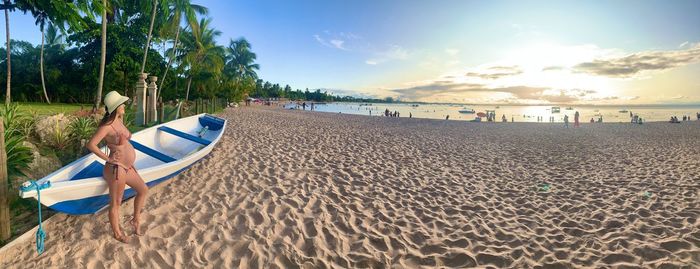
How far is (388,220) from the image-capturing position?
4.12 metres

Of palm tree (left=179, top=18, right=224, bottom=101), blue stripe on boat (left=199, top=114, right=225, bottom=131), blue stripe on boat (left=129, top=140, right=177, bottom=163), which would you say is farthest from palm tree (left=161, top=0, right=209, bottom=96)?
blue stripe on boat (left=129, top=140, right=177, bottom=163)

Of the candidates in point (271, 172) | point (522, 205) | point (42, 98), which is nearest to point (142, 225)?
point (271, 172)

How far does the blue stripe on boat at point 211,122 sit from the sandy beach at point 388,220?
1.94m

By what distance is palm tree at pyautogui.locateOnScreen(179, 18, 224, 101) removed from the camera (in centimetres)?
2520

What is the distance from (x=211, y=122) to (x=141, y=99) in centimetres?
318

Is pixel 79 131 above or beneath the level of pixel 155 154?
above

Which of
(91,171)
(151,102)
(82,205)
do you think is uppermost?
(151,102)

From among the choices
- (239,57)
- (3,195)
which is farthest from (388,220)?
(239,57)

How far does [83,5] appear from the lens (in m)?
9.28

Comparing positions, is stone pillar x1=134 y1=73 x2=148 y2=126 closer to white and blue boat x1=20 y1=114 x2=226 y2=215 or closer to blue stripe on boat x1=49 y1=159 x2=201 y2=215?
white and blue boat x1=20 y1=114 x2=226 y2=215

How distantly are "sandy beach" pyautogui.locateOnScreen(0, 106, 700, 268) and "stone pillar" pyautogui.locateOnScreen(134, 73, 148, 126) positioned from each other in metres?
5.12

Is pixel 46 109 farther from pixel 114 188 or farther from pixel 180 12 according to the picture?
pixel 114 188

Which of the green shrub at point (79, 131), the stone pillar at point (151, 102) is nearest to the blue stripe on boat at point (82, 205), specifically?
the green shrub at point (79, 131)

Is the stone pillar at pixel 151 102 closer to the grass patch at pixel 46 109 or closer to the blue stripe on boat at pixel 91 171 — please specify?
the grass patch at pixel 46 109
